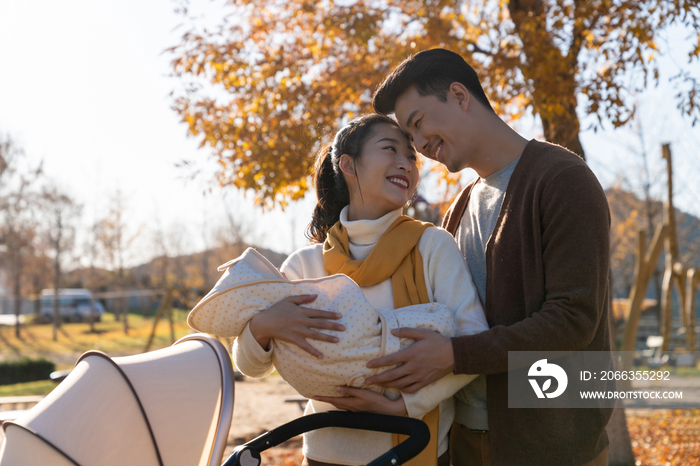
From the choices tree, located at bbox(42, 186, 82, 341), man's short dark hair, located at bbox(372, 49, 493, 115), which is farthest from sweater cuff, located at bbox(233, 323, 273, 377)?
tree, located at bbox(42, 186, 82, 341)

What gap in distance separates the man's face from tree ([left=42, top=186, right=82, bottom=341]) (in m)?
31.3

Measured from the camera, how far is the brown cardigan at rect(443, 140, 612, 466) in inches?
71.1

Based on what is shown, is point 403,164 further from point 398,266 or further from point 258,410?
point 258,410

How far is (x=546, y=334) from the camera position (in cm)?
179

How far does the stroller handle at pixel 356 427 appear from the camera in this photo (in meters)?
1.64

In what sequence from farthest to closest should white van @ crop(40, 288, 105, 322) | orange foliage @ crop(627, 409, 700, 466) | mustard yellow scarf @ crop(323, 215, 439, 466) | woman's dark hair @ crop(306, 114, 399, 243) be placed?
white van @ crop(40, 288, 105, 322)
orange foliage @ crop(627, 409, 700, 466)
woman's dark hair @ crop(306, 114, 399, 243)
mustard yellow scarf @ crop(323, 215, 439, 466)

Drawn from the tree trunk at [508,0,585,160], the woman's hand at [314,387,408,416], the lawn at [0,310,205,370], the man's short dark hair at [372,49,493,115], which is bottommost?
the lawn at [0,310,205,370]

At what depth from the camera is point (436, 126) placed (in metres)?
2.29

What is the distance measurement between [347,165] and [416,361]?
3.10ft

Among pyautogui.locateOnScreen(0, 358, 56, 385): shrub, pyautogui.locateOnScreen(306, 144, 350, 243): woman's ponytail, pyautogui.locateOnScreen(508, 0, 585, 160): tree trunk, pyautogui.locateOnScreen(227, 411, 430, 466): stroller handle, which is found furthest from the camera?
pyautogui.locateOnScreen(0, 358, 56, 385): shrub

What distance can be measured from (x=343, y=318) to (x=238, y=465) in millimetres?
579

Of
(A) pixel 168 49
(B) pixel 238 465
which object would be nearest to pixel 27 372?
(A) pixel 168 49

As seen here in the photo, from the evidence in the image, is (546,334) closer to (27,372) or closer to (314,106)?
(314,106)

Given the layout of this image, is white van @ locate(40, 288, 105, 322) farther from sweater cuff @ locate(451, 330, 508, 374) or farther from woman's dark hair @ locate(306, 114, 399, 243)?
sweater cuff @ locate(451, 330, 508, 374)
